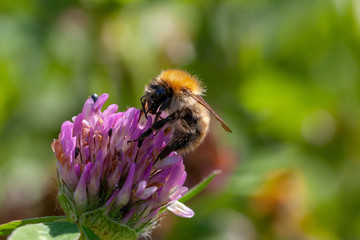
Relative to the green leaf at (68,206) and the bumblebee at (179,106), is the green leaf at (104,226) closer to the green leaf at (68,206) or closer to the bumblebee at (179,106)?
the green leaf at (68,206)

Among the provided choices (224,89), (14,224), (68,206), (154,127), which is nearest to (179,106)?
(154,127)

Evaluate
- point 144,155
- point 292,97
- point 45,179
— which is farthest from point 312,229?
point 144,155

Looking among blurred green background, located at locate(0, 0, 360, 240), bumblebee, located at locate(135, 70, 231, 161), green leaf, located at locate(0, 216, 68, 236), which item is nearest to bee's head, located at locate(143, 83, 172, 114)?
bumblebee, located at locate(135, 70, 231, 161)

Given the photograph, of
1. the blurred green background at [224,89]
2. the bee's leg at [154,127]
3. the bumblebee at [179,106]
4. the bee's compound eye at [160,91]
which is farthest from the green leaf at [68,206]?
the blurred green background at [224,89]

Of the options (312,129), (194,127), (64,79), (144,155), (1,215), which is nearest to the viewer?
(144,155)

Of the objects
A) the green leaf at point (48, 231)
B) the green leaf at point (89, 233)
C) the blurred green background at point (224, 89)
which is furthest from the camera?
the blurred green background at point (224, 89)

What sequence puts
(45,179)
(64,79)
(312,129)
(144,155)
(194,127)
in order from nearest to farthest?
(144,155) → (194,127) → (45,179) → (64,79) → (312,129)

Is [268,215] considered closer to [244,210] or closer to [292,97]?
[244,210]
